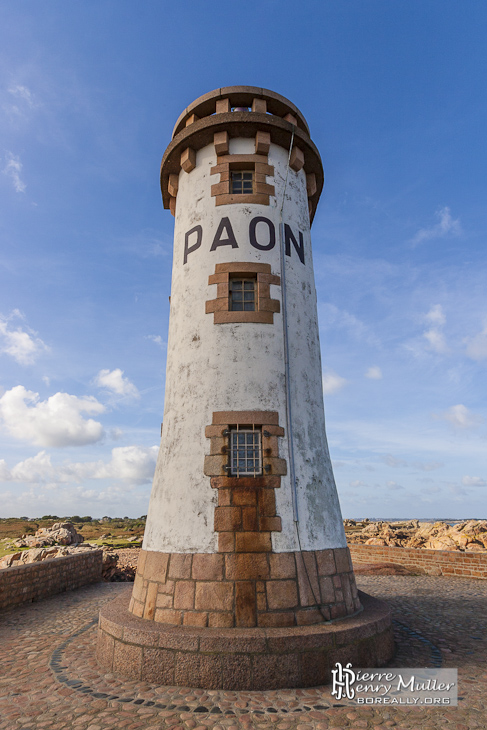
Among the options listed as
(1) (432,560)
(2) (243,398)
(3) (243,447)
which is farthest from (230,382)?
(1) (432,560)

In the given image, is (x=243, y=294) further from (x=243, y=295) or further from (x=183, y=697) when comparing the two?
(x=183, y=697)

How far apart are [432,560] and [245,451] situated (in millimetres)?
11704

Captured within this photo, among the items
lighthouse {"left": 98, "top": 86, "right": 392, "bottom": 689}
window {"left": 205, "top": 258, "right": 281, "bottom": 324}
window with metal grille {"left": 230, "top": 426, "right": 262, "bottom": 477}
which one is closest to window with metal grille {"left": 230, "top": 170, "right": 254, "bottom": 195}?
lighthouse {"left": 98, "top": 86, "right": 392, "bottom": 689}

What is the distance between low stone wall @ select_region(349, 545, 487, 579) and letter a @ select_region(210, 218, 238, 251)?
1306 cm

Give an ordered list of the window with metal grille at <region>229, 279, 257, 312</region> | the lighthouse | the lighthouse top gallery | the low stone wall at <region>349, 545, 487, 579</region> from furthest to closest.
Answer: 1. the low stone wall at <region>349, 545, 487, 579</region>
2. the window with metal grille at <region>229, 279, 257, 312</region>
3. the lighthouse top gallery
4. the lighthouse

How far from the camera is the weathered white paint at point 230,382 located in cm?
696

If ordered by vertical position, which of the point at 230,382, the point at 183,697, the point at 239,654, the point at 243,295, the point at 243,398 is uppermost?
the point at 243,295

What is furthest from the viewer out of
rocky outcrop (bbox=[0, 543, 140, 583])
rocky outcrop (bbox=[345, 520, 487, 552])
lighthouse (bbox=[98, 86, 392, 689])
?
rocky outcrop (bbox=[345, 520, 487, 552])

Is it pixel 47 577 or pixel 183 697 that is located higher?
pixel 47 577

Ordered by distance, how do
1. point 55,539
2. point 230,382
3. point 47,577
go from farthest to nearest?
point 55,539 < point 47,577 < point 230,382

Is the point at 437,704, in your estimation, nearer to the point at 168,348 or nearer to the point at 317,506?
the point at 317,506

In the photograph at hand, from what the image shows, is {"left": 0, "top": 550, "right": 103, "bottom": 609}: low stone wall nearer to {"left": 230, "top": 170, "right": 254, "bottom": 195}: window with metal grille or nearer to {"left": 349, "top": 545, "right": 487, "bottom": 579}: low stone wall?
{"left": 349, "top": 545, "right": 487, "bottom": 579}: low stone wall

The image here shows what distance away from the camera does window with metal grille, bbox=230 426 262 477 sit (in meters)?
6.98

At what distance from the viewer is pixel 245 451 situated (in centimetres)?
710
